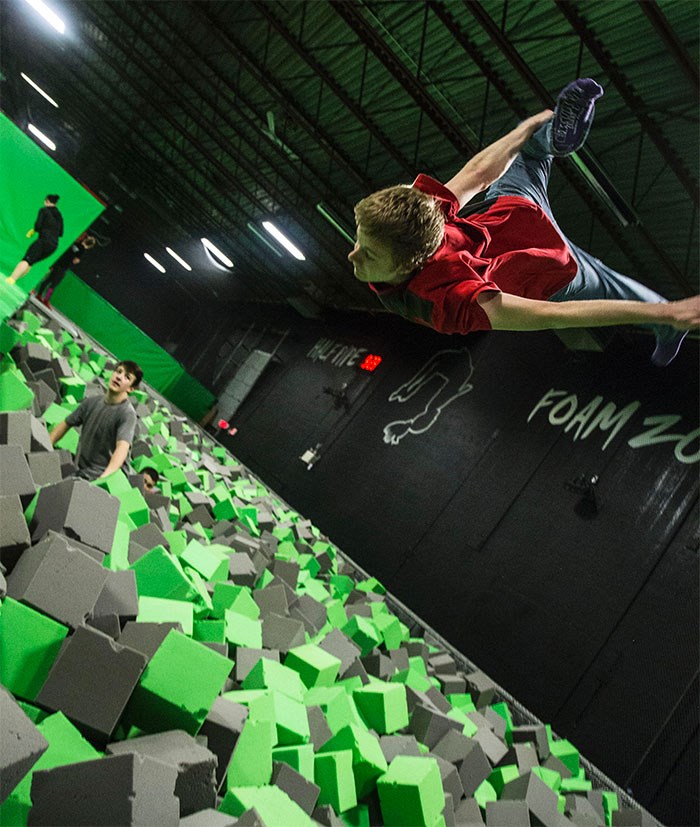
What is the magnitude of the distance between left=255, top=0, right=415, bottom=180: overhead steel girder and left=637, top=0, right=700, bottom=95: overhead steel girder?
346 centimetres

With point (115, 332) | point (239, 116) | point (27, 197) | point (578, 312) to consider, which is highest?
point (239, 116)

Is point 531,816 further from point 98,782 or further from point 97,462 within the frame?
point 97,462

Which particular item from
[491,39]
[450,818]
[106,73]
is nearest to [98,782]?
[450,818]

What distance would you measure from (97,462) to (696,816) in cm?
499

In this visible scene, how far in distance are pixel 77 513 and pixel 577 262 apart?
205 cm

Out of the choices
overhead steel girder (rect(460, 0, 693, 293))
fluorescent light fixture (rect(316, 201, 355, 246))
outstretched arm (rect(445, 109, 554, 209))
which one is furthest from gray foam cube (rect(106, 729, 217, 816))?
fluorescent light fixture (rect(316, 201, 355, 246))

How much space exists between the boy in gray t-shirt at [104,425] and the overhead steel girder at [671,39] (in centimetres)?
446

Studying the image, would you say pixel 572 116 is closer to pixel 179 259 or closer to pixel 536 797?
pixel 536 797

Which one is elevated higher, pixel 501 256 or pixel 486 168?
pixel 486 168

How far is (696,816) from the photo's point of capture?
172 inches

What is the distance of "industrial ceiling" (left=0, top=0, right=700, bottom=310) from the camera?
514cm

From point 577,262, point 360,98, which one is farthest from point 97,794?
point 360,98

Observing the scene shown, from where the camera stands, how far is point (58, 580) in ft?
6.00

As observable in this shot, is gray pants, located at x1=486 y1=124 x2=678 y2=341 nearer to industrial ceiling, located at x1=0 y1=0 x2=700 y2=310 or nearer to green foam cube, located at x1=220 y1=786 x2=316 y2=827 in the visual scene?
green foam cube, located at x1=220 y1=786 x2=316 y2=827
